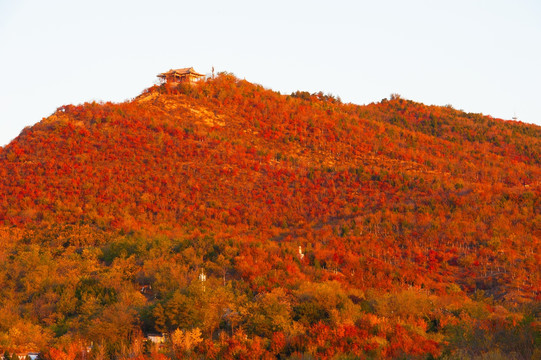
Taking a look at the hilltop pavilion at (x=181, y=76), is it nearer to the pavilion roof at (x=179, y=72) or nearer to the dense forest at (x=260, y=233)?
the pavilion roof at (x=179, y=72)

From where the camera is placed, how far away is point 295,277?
Answer: 98.3 feet

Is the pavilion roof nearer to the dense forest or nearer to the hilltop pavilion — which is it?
the hilltop pavilion

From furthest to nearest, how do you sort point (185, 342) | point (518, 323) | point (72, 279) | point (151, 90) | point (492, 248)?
point (151, 90), point (492, 248), point (72, 279), point (185, 342), point (518, 323)

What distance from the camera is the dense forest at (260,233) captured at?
22.0m

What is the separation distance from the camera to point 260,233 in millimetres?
40656

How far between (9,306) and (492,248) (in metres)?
30.1

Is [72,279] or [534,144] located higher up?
[534,144]

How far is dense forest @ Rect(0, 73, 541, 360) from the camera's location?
22.0 metres

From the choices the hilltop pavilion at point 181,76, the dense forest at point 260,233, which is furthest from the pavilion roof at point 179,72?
the dense forest at point 260,233

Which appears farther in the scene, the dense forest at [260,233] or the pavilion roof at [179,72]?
the pavilion roof at [179,72]

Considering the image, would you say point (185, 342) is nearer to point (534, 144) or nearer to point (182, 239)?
point (182, 239)

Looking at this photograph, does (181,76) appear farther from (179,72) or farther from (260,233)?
(260,233)

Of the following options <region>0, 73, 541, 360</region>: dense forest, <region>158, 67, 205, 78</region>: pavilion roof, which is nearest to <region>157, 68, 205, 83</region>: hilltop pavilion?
<region>158, 67, 205, 78</region>: pavilion roof

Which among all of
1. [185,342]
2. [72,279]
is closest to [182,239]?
[72,279]
